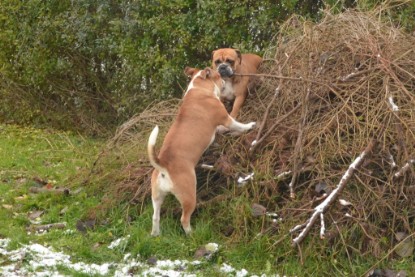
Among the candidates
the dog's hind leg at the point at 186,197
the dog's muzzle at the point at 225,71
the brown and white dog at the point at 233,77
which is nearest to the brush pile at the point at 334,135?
the brown and white dog at the point at 233,77

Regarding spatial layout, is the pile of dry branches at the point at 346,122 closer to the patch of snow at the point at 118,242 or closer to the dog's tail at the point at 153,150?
the dog's tail at the point at 153,150

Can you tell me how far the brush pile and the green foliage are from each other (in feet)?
7.09

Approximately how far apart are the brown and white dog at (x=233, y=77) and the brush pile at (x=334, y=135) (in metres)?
0.12

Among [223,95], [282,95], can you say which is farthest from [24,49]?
[282,95]

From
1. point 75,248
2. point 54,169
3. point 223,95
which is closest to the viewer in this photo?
point 75,248

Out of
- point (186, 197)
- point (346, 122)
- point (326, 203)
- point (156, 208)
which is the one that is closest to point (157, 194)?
point (156, 208)

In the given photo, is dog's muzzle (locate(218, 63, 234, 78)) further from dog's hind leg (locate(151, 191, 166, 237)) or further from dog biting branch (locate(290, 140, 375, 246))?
dog biting branch (locate(290, 140, 375, 246))

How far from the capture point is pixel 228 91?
887 cm

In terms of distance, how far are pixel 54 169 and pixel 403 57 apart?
5.04 m

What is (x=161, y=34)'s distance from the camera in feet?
38.3

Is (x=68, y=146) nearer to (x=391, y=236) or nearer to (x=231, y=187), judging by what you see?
(x=231, y=187)

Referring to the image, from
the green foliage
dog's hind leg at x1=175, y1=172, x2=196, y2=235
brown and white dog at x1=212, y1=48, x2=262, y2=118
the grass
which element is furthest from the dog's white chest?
the green foliage

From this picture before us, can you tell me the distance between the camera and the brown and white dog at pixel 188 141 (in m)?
7.29

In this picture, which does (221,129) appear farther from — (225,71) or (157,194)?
(157,194)
